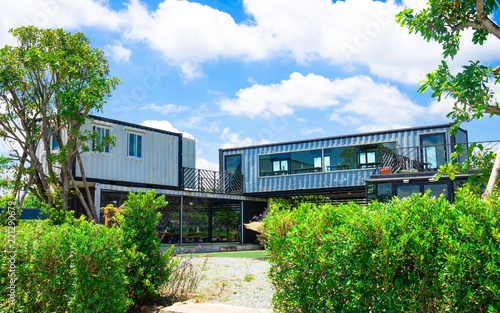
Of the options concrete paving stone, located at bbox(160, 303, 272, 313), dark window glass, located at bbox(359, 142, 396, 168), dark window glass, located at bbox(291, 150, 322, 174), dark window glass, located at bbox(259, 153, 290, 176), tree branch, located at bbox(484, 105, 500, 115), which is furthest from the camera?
dark window glass, located at bbox(259, 153, 290, 176)

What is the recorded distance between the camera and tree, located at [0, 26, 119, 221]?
12969 mm

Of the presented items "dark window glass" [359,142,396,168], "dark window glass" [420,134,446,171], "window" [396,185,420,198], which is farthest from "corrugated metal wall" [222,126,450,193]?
"window" [396,185,420,198]

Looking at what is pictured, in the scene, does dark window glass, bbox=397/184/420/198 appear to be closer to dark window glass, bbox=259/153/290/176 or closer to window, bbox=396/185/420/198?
window, bbox=396/185/420/198

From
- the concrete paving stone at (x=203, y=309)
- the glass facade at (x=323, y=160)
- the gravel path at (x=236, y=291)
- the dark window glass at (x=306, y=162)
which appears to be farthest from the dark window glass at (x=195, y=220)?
the concrete paving stone at (x=203, y=309)

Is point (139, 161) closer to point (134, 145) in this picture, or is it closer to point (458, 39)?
point (134, 145)

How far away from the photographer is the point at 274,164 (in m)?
22.3

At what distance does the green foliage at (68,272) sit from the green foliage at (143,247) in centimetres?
43

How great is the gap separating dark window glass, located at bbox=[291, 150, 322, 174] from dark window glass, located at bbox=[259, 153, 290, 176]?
0.35m

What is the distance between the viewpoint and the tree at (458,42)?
446 centimetres

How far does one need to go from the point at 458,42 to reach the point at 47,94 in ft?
40.2

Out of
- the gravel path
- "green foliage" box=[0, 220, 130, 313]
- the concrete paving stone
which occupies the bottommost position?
the gravel path

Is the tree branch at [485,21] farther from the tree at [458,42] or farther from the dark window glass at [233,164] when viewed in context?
the dark window glass at [233,164]

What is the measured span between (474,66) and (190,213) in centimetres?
1645

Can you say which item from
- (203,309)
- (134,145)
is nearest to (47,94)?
(134,145)
